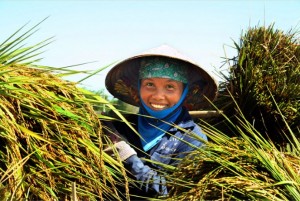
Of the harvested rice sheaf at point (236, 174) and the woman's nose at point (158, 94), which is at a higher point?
the woman's nose at point (158, 94)

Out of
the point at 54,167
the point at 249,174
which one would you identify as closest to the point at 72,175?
the point at 54,167

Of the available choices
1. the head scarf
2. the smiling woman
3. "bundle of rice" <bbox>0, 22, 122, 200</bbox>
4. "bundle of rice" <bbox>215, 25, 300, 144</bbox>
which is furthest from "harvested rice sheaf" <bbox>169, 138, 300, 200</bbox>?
"bundle of rice" <bbox>215, 25, 300, 144</bbox>

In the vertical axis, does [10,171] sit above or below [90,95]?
below

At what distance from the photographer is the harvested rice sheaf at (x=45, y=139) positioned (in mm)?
1377

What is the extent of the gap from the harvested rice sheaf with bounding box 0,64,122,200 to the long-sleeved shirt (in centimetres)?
51

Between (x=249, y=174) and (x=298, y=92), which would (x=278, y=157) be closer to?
(x=249, y=174)

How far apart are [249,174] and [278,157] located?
0.52ft

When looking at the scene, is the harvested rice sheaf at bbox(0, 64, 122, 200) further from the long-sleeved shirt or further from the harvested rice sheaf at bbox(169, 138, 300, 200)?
the long-sleeved shirt

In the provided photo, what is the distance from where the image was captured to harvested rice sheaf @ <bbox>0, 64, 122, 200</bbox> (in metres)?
1.38

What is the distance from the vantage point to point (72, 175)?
1480 mm

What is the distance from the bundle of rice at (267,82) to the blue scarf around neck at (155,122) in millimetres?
329

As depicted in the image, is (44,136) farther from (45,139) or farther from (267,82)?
(267,82)

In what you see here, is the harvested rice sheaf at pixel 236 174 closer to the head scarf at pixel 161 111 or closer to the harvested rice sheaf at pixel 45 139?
the harvested rice sheaf at pixel 45 139

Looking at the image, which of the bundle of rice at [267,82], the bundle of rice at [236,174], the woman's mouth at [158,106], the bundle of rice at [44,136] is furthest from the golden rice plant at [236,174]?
the bundle of rice at [267,82]
